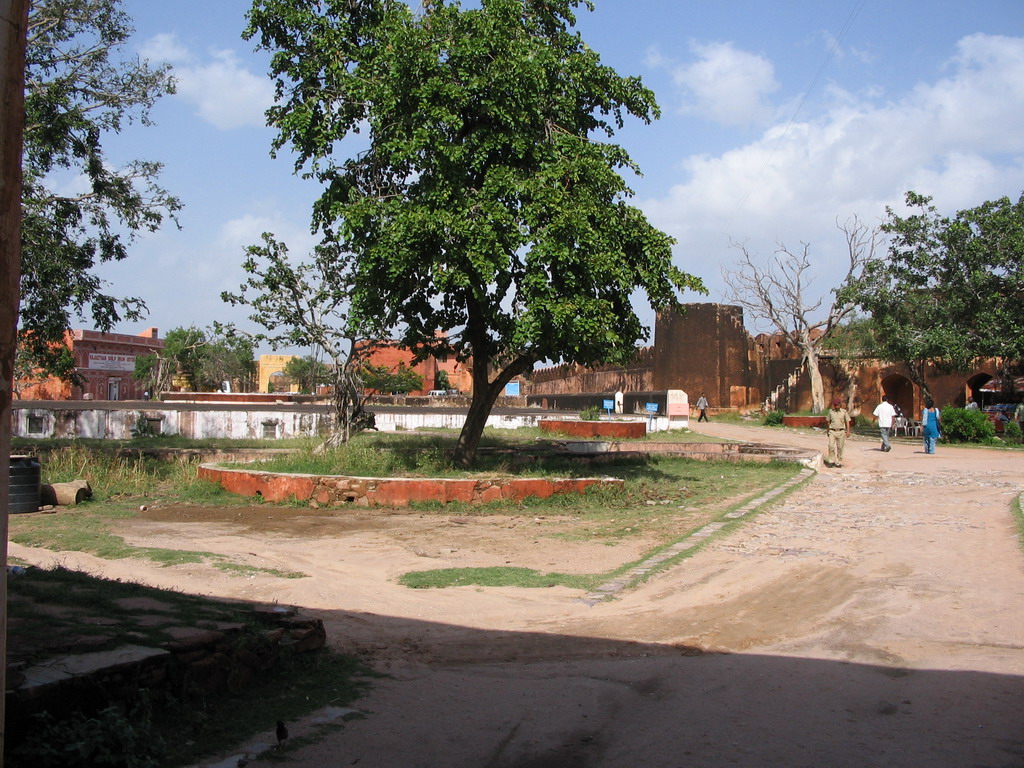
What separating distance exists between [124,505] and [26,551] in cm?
452

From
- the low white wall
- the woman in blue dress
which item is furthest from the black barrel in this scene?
the woman in blue dress

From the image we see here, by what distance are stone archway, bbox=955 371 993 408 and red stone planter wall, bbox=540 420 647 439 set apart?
49.6 ft

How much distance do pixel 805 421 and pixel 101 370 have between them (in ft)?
120

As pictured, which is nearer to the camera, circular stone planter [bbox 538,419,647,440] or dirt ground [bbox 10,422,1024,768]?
dirt ground [bbox 10,422,1024,768]

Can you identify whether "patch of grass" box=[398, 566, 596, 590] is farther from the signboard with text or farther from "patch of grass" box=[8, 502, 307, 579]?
the signboard with text

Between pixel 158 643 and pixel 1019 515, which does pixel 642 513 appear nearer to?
pixel 1019 515

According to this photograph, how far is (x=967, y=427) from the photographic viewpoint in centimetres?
2506

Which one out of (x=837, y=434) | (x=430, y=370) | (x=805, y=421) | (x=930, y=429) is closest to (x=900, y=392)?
(x=805, y=421)

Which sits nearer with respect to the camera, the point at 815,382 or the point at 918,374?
the point at 918,374

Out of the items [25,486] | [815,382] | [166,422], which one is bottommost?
[25,486]

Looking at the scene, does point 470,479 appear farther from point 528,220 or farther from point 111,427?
point 111,427

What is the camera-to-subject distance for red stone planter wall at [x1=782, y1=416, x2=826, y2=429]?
1262 inches

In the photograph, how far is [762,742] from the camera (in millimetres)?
4254

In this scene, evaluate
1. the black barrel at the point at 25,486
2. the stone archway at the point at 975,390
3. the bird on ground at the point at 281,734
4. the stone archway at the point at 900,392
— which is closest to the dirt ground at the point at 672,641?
the bird on ground at the point at 281,734
